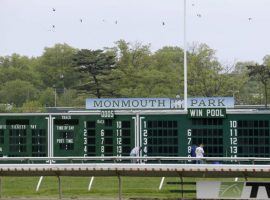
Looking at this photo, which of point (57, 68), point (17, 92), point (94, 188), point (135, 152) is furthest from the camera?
point (57, 68)

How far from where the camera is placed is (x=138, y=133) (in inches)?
1045

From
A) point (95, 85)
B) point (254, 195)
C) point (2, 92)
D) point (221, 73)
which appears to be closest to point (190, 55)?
point (221, 73)

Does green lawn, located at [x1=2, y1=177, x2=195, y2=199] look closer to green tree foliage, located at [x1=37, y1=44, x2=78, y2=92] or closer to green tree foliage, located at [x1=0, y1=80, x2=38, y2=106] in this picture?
green tree foliage, located at [x1=0, y1=80, x2=38, y2=106]

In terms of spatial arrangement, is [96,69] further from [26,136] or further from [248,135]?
[248,135]

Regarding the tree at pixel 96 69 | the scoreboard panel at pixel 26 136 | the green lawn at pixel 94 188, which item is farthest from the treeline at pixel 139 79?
the green lawn at pixel 94 188

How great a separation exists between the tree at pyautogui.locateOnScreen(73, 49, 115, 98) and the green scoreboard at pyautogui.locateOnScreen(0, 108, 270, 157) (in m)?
38.7

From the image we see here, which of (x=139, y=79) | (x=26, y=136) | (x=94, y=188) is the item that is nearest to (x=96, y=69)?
(x=139, y=79)

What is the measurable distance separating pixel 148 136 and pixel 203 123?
1921mm

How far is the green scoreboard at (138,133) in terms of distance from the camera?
2544 centimetres

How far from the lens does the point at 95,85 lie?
67.4 m

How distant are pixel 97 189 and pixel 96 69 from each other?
162ft

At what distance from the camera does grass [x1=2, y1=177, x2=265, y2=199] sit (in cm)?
1903

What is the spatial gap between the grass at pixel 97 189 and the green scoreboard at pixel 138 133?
2227mm

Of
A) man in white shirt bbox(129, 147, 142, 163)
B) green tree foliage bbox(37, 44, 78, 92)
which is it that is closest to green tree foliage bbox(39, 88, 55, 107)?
green tree foliage bbox(37, 44, 78, 92)
